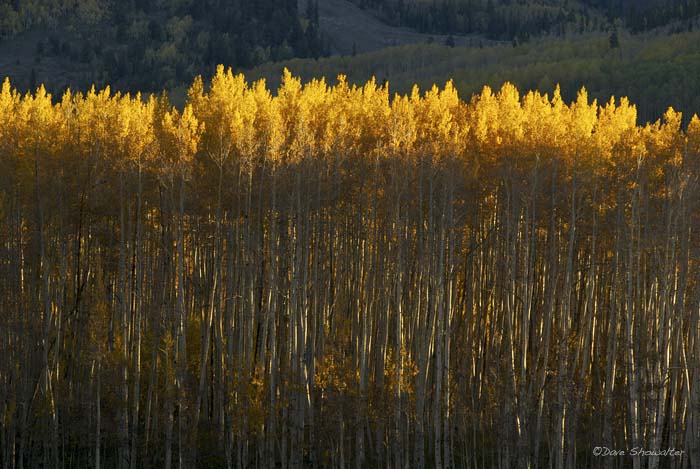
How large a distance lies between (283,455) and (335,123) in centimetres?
1787

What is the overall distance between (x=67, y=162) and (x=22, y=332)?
837 centimetres

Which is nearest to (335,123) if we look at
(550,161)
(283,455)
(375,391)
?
(550,161)

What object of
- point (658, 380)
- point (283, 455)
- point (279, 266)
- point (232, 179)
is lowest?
point (283, 455)

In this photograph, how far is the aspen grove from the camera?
42.0 meters

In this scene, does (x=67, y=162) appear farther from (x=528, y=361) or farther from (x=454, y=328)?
(x=528, y=361)

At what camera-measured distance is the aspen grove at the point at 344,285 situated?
42031 mm

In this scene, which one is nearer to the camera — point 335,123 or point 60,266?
point 60,266

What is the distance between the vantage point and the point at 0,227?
48031mm

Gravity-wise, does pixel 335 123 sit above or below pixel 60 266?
above

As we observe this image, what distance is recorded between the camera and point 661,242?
140 feet

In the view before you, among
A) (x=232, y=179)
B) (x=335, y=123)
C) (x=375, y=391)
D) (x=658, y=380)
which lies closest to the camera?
(x=658, y=380)

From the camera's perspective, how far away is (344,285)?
169 ft

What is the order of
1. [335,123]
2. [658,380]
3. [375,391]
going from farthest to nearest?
[335,123], [375,391], [658,380]

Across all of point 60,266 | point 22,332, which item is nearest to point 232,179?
point 60,266
